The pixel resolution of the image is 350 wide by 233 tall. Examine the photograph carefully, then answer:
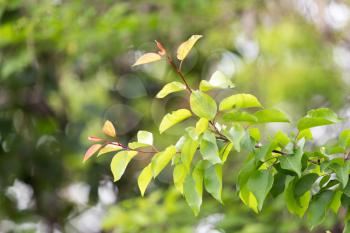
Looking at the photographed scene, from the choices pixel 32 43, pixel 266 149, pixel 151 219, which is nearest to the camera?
pixel 266 149

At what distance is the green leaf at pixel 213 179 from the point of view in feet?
4.20

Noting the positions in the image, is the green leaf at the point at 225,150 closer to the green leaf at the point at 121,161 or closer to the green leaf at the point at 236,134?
the green leaf at the point at 236,134

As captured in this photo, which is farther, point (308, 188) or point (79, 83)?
point (79, 83)

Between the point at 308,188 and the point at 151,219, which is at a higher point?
the point at 308,188

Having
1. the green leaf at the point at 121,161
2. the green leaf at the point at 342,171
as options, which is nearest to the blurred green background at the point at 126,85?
the green leaf at the point at 342,171

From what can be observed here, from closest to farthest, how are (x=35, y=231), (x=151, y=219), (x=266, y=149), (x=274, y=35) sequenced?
(x=266, y=149) → (x=151, y=219) → (x=274, y=35) → (x=35, y=231)

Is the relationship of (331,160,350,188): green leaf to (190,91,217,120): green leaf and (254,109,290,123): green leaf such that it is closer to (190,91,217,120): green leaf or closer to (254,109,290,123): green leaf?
(254,109,290,123): green leaf

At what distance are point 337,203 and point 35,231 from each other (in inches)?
160

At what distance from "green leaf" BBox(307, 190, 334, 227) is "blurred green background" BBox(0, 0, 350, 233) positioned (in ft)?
6.76

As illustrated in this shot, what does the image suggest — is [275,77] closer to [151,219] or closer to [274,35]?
[274,35]

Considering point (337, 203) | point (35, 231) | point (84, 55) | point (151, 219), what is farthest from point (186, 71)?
point (337, 203)

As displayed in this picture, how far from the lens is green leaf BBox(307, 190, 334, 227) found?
1359 millimetres

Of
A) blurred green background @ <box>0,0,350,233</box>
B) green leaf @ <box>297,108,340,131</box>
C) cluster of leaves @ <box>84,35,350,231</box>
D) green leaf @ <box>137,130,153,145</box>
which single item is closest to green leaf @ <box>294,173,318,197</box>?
cluster of leaves @ <box>84,35,350,231</box>

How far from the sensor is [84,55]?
15.3ft
